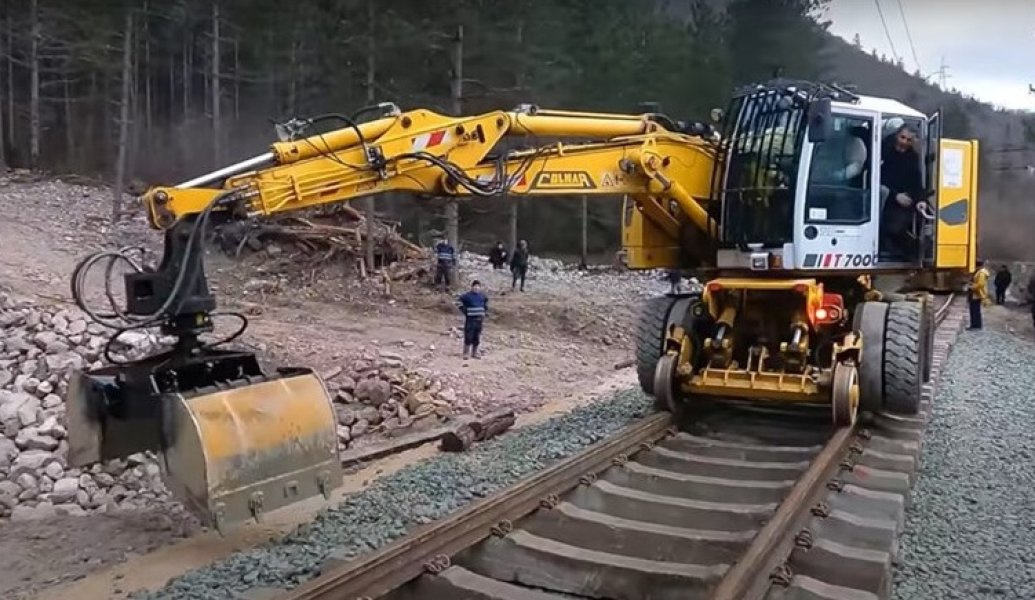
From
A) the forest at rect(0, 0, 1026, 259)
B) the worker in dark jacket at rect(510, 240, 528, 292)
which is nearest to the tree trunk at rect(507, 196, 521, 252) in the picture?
the forest at rect(0, 0, 1026, 259)

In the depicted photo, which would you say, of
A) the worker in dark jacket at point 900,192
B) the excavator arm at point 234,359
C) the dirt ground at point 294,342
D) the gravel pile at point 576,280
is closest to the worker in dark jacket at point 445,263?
the dirt ground at point 294,342

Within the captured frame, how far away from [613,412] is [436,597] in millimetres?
5256

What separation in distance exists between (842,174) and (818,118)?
73 centimetres

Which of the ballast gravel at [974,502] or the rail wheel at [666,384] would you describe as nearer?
the ballast gravel at [974,502]

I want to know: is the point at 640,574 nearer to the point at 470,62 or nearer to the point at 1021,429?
the point at 1021,429

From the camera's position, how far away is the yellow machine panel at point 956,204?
32.2 feet

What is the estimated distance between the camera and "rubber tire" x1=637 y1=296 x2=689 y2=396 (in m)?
9.93

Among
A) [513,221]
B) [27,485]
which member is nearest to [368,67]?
[513,221]

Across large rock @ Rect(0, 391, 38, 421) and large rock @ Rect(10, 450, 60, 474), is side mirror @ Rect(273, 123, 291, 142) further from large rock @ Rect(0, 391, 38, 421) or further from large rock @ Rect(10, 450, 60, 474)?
large rock @ Rect(0, 391, 38, 421)

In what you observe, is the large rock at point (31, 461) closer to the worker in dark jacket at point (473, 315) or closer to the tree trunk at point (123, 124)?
the worker in dark jacket at point (473, 315)

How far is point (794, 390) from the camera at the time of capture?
8578 mm

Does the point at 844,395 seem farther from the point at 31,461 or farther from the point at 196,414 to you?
the point at 31,461

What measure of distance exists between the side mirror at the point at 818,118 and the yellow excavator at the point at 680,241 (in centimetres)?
1

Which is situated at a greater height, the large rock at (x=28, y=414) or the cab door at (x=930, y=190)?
the cab door at (x=930, y=190)
